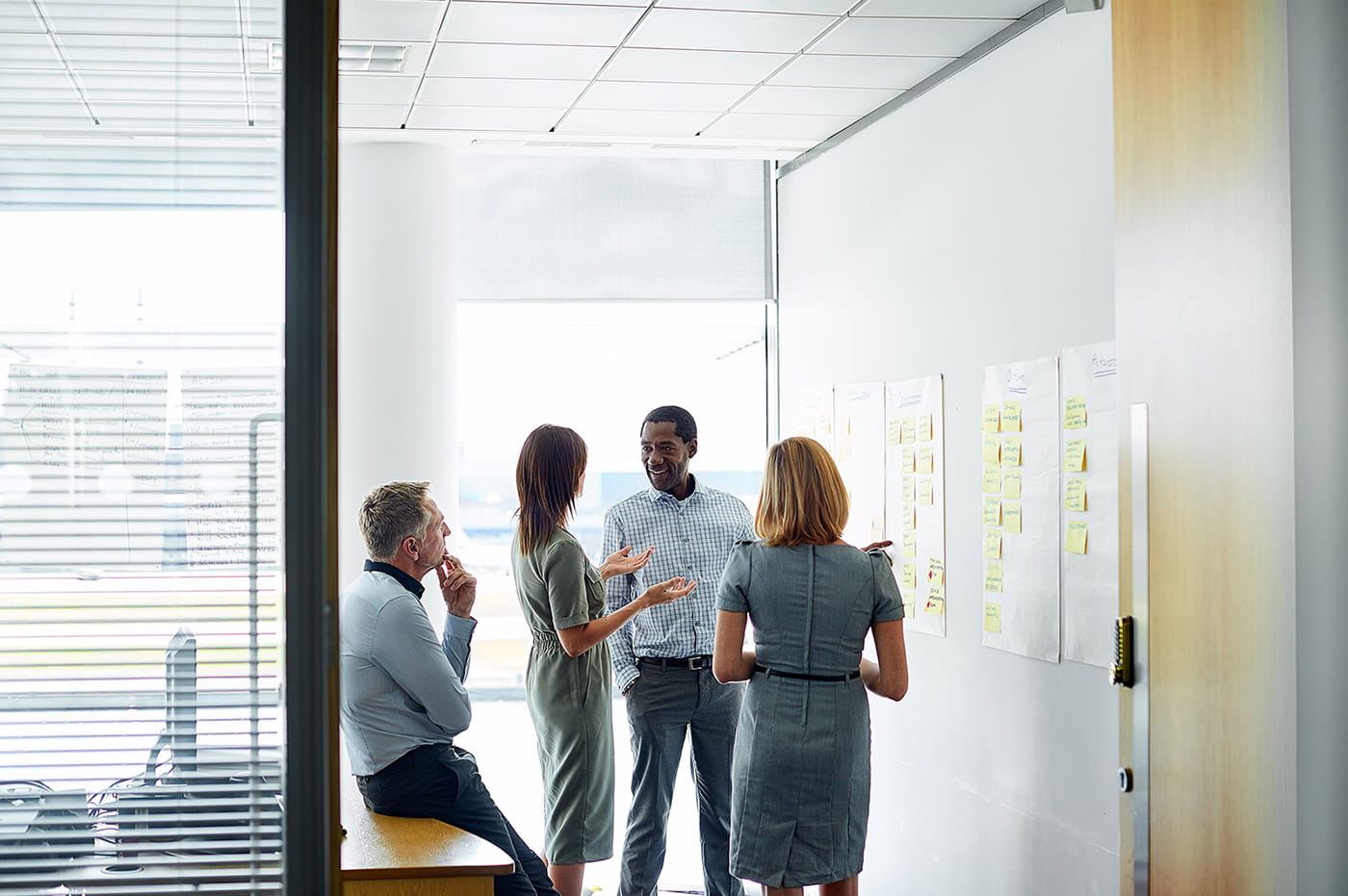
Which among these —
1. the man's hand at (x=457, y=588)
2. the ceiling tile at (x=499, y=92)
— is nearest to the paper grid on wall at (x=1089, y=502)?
the man's hand at (x=457, y=588)

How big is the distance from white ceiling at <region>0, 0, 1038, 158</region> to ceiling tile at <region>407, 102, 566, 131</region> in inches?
0.4

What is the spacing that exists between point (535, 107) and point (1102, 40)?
7.04 feet

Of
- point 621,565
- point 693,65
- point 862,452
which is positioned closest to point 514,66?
point 693,65

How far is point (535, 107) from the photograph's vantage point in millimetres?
4285

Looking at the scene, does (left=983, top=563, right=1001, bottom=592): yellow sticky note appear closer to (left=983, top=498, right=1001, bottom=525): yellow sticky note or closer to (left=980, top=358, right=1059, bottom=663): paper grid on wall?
(left=980, top=358, right=1059, bottom=663): paper grid on wall

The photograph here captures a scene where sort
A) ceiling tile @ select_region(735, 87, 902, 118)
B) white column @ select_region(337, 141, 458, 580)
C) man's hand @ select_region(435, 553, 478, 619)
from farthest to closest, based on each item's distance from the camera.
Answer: white column @ select_region(337, 141, 458, 580) < ceiling tile @ select_region(735, 87, 902, 118) < man's hand @ select_region(435, 553, 478, 619)

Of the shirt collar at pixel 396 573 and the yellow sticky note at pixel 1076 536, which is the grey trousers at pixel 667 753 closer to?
the shirt collar at pixel 396 573

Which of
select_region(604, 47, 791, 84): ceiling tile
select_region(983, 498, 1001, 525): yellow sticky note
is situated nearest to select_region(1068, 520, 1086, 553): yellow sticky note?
select_region(983, 498, 1001, 525): yellow sticky note

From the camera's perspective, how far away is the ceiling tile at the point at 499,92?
3.95 m

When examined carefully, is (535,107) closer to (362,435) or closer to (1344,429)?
(362,435)

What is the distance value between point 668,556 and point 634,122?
173cm

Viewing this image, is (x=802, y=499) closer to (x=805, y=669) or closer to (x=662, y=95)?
(x=805, y=669)

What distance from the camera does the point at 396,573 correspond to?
113 inches

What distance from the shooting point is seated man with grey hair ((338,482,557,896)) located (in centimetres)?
275
